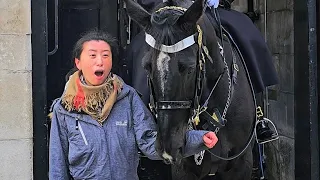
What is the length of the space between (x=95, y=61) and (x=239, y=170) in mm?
1961

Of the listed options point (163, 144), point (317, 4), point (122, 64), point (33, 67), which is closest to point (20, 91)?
point (33, 67)

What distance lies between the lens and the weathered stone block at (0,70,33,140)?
4.68m

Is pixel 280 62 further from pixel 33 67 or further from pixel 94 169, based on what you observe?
pixel 94 169

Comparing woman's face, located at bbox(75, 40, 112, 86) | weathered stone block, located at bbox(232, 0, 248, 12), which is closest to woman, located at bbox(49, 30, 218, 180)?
woman's face, located at bbox(75, 40, 112, 86)

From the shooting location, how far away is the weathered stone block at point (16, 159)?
186 inches

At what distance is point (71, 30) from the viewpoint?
6.14 m

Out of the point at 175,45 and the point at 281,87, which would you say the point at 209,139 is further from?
the point at 281,87

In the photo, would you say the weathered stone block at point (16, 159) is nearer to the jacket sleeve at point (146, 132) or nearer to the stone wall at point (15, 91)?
the stone wall at point (15, 91)

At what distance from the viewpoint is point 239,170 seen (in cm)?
492

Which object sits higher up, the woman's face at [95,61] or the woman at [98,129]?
the woman's face at [95,61]

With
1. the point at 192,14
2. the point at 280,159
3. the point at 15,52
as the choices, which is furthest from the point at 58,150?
the point at 280,159

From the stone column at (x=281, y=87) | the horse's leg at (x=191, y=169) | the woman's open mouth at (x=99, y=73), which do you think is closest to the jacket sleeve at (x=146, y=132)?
the woman's open mouth at (x=99, y=73)

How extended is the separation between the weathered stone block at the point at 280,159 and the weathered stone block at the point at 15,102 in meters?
3.14

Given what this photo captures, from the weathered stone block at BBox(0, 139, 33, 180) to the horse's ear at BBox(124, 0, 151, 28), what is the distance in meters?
1.60
